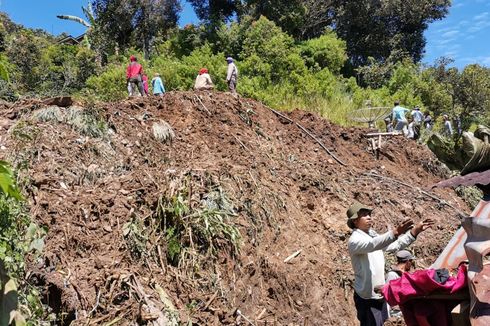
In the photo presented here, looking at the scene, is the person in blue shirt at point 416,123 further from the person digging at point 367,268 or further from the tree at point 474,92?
the tree at point 474,92

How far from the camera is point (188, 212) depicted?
5.58 metres

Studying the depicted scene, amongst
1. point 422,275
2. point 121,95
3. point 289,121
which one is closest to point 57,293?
point 422,275

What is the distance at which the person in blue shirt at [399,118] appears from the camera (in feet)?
39.0

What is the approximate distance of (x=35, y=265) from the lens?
4.50m

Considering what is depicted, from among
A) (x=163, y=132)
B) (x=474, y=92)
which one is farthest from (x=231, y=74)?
(x=474, y=92)

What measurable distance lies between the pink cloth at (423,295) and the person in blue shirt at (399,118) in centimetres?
969

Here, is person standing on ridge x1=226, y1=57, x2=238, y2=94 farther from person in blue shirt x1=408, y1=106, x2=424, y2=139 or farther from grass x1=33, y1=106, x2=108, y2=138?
person in blue shirt x1=408, y1=106, x2=424, y2=139

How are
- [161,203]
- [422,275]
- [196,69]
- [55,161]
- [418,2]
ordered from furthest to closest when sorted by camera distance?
[418,2] < [196,69] < [55,161] < [161,203] < [422,275]

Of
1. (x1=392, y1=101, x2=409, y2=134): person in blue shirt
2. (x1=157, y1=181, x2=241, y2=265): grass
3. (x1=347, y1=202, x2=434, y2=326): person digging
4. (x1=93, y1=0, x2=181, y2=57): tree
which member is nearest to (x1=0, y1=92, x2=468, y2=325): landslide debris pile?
(x1=157, y1=181, x2=241, y2=265): grass

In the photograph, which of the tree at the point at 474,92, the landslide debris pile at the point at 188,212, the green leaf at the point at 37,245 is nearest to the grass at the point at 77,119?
the landslide debris pile at the point at 188,212

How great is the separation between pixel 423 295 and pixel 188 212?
3362mm

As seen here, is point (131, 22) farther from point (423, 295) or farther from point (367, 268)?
point (423, 295)

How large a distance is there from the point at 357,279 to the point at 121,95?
10.7m

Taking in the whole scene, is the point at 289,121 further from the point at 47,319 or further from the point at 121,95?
the point at 47,319
